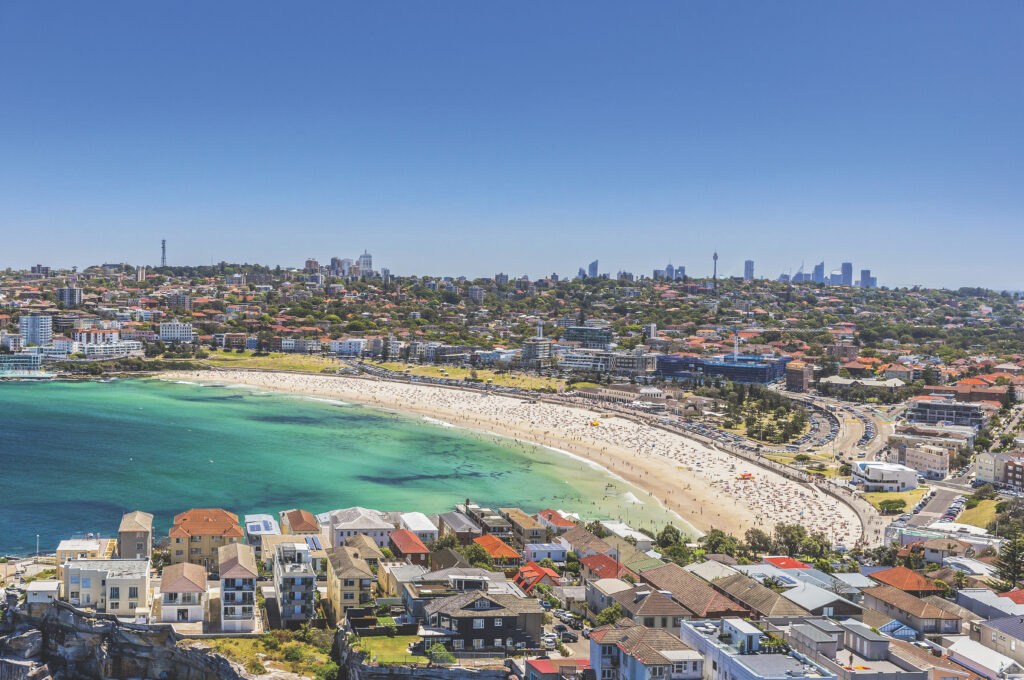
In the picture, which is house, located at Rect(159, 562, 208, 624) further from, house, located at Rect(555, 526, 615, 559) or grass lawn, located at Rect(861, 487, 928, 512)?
grass lawn, located at Rect(861, 487, 928, 512)

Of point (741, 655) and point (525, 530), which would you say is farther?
point (525, 530)

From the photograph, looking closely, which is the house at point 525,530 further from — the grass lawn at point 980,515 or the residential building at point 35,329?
the residential building at point 35,329

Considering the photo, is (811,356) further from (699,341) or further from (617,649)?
(617,649)

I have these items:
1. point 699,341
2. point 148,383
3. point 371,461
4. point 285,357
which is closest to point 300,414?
point 371,461

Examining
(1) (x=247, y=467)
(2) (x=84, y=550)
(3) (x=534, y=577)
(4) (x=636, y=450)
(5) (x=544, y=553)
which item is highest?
(2) (x=84, y=550)

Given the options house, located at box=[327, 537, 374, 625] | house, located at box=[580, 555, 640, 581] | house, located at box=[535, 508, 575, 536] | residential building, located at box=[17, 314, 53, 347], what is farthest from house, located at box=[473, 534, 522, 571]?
residential building, located at box=[17, 314, 53, 347]

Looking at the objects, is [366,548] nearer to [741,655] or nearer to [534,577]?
[534,577]

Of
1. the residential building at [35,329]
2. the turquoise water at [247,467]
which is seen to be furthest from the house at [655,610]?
the residential building at [35,329]

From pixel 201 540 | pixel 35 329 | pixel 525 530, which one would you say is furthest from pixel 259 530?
pixel 35 329
